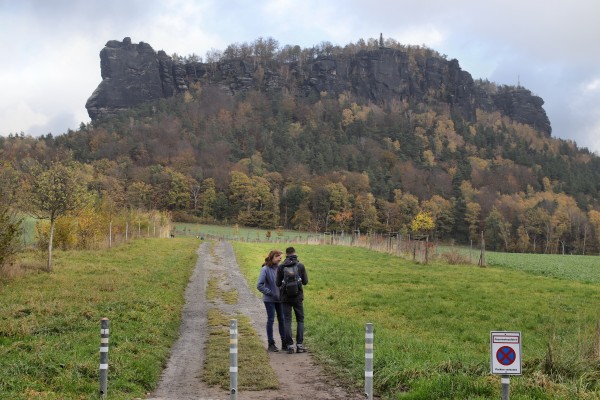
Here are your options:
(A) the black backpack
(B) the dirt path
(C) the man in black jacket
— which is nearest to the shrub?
(B) the dirt path

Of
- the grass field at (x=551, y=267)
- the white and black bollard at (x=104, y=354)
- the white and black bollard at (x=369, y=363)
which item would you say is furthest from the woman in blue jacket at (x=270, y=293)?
the grass field at (x=551, y=267)

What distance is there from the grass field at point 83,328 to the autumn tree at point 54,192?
9.93 feet

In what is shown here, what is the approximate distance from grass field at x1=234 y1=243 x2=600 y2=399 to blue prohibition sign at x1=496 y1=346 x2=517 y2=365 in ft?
3.92

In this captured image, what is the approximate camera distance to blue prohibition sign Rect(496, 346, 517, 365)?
7.43 meters

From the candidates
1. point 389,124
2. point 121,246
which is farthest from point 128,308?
point 389,124

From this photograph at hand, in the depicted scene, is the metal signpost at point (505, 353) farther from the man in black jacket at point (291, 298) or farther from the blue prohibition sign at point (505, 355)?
the man in black jacket at point (291, 298)

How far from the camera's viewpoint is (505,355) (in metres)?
7.46

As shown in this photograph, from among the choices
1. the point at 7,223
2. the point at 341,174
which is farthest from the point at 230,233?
the point at 7,223

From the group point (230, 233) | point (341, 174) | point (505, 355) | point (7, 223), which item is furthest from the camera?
point (341, 174)

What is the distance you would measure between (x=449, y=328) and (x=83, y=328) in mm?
11019

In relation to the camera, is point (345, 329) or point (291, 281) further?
point (345, 329)

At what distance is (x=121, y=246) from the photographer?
42.0m

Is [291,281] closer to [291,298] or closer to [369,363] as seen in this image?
[291,298]

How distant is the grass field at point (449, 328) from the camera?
9.14m
